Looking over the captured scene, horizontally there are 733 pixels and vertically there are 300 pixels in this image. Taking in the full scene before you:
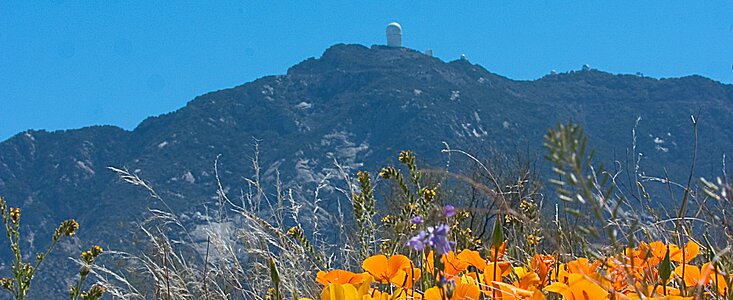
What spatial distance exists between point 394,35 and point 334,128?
22549 millimetres

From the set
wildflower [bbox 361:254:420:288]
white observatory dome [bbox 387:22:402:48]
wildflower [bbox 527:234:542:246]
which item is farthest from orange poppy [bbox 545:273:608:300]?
white observatory dome [bbox 387:22:402:48]

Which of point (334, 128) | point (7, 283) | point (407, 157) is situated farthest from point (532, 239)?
point (334, 128)

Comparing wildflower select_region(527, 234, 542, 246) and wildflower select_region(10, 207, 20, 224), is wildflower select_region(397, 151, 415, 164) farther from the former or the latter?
wildflower select_region(10, 207, 20, 224)

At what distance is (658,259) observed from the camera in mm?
1045

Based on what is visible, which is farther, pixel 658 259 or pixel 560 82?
pixel 560 82

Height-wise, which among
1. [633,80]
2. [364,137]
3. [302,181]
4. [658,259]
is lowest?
[658,259]

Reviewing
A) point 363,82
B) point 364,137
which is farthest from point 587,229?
point 363,82

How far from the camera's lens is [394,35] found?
161 metres

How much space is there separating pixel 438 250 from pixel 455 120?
14545cm

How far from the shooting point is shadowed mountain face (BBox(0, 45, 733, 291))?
468 feet

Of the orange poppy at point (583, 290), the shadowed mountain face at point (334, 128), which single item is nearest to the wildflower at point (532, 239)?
the orange poppy at point (583, 290)

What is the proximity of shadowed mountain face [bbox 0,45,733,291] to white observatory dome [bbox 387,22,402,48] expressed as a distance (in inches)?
89.2

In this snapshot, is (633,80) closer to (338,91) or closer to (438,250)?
(338,91)

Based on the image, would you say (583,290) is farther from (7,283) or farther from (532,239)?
(7,283)
